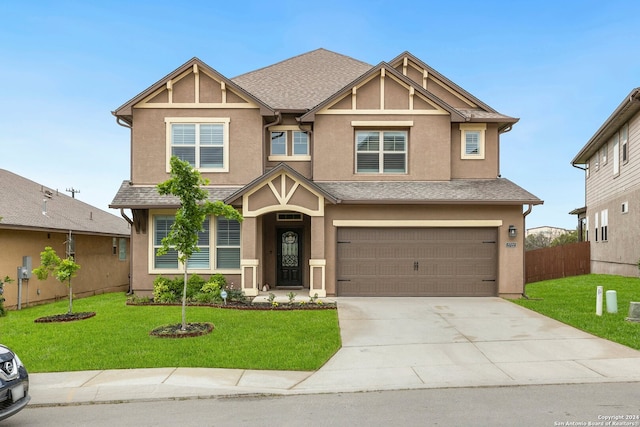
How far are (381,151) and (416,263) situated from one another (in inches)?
161

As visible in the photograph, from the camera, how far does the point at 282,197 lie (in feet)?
48.6

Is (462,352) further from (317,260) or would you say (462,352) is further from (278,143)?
(278,143)

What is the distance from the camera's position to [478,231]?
50.1 feet

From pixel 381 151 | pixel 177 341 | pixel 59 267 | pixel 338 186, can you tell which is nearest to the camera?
pixel 177 341

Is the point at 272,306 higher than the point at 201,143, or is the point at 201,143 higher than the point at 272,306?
the point at 201,143

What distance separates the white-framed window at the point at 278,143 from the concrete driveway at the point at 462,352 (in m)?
6.72

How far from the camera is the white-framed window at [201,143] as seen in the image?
16125 mm

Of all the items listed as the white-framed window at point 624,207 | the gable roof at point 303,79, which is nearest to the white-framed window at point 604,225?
the white-framed window at point 624,207

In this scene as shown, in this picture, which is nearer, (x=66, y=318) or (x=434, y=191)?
(x=66, y=318)

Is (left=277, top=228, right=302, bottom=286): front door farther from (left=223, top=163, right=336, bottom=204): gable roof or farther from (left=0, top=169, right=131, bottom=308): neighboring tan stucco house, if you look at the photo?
(left=0, top=169, right=131, bottom=308): neighboring tan stucco house

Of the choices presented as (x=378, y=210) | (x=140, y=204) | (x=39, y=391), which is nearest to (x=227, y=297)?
(x=140, y=204)

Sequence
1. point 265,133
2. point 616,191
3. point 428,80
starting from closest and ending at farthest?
point 265,133
point 428,80
point 616,191

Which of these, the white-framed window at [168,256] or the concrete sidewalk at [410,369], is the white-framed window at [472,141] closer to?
the concrete sidewalk at [410,369]

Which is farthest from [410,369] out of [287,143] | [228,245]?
[287,143]
